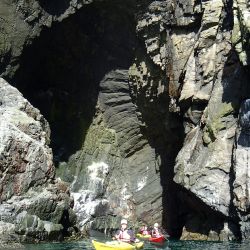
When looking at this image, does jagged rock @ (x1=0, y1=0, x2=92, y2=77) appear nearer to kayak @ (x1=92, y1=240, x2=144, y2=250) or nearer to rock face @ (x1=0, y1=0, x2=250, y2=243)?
rock face @ (x1=0, y1=0, x2=250, y2=243)

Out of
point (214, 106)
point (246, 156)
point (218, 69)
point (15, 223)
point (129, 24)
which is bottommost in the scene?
point (15, 223)

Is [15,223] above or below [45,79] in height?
below

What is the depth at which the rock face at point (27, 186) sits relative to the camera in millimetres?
22781

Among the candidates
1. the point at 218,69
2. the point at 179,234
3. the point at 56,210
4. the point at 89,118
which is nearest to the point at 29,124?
the point at 56,210

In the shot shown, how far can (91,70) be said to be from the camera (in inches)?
1329

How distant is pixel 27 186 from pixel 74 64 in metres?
12.0

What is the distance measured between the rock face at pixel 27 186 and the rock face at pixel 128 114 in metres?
0.05

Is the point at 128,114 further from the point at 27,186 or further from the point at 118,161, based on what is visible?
the point at 27,186

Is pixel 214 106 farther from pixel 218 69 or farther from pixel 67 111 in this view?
pixel 67 111

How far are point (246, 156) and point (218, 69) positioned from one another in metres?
5.74

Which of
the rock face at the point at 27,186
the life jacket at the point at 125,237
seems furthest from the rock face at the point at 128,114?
the life jacket at the point at 125,237

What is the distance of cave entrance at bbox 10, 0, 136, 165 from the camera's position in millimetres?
31469

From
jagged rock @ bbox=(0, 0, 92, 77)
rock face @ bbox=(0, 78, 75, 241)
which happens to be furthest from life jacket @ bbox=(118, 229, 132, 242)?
jagged rock @ bbox=(0, 0, 92, 77)

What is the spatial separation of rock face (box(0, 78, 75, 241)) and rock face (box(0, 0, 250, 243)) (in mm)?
51
